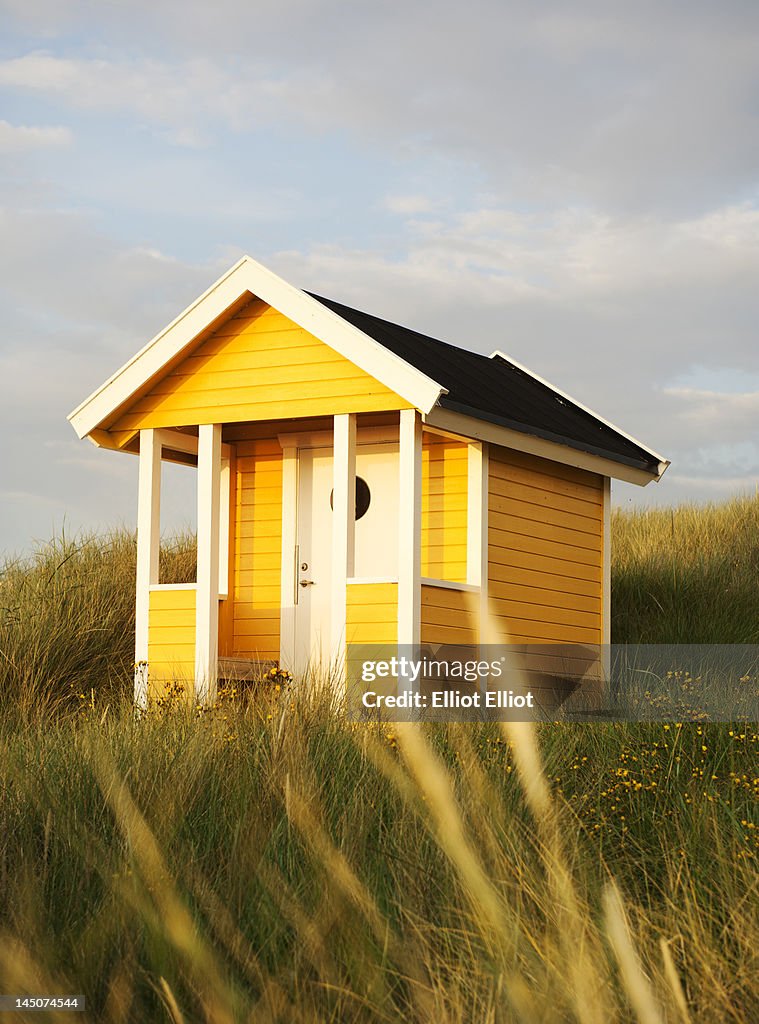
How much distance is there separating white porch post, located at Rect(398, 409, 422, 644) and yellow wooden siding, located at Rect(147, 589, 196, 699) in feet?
7.76

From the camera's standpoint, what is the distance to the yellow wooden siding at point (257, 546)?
13086mm

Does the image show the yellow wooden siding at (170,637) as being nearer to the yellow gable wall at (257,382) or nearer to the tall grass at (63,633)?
the tall grass at (63,633)

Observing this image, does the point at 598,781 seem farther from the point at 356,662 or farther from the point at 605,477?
the point at 605,477

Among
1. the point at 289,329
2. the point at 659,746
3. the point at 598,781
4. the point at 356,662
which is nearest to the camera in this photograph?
the point at 598,781

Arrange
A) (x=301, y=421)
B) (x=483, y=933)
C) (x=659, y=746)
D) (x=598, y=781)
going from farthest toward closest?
(x=301, y=421), (x=659, y=746), (x=598, y=781), (x=483, y=933)

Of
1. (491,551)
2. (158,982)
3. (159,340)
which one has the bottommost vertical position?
(158,982)

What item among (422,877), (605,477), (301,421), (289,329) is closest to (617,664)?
(605,477)

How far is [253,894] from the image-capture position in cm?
542

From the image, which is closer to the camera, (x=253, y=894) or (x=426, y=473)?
(x=253, y=894)

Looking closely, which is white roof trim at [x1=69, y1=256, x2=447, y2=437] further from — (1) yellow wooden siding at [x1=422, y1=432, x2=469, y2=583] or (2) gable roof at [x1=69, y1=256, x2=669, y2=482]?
(1) yellow wooden siding at [x1=422, y1=432, x2=469, y2=583]

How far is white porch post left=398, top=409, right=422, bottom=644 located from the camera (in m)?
10.6

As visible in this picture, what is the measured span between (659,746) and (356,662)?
322cm

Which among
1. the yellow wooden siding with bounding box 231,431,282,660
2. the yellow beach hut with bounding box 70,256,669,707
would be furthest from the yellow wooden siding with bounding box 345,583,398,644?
the yellow wooden siding with bounding box 231,431,282,660

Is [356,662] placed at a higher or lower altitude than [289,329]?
lower
